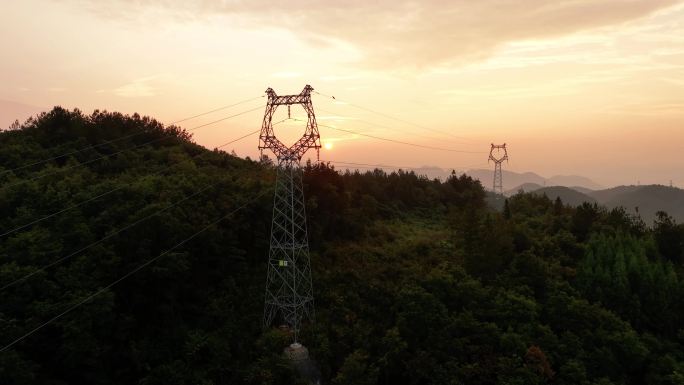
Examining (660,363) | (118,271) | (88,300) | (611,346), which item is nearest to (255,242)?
(118,271)

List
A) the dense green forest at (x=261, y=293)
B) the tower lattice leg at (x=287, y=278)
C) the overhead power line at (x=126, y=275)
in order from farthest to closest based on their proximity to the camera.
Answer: the tower lattice leg at (x=287, y=278) → the dense green forest at (x=261, y=293) → the overhead power line at (x=126, y=275)

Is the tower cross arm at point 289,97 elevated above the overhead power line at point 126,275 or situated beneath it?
elevated above

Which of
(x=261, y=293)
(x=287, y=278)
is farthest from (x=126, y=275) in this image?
(x=287, y=278)

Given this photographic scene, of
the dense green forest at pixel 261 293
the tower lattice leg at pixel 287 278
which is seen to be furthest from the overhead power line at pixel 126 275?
the tower lattice leg at pixel 287 278

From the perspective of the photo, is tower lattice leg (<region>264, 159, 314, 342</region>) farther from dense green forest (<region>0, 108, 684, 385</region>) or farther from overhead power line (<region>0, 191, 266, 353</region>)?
overhead power line (<region>0, 191, 266, 353</region>)

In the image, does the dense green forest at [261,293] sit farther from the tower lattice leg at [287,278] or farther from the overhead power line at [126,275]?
the tower lattice leg at [287,278]

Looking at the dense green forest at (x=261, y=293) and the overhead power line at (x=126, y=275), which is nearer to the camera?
the overhead power line at (x=126, y=275)

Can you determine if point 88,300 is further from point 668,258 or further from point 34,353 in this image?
point 668,258

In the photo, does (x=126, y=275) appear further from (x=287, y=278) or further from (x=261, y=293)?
(x=287, y=278)

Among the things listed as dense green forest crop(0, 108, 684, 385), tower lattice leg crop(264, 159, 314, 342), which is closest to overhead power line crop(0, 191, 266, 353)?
dense green forest crop(0, 108, 684, 385)

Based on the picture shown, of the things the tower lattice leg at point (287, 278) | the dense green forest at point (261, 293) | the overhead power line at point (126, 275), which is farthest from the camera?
the tower lattice leg at point (287, 278)
